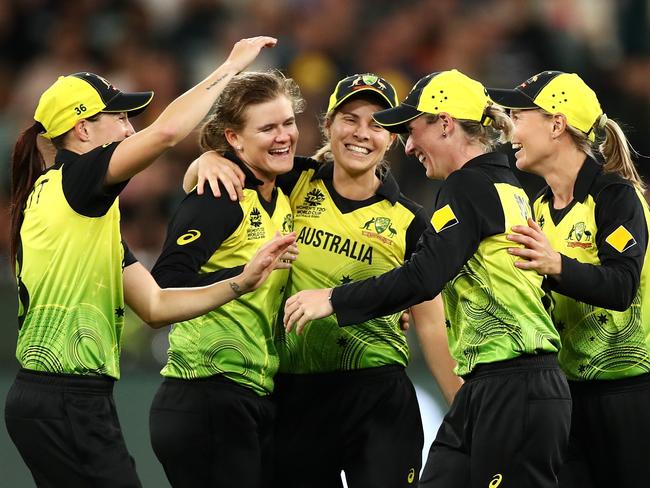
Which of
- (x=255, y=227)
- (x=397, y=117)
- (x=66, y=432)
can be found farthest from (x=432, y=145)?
(x=66, y=432)

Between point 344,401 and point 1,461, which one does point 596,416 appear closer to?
point 344,401

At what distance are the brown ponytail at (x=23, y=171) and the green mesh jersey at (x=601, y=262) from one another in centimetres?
201

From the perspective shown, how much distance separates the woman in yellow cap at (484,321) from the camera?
14.2ft

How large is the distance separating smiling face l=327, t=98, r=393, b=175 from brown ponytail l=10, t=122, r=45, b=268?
1.22 meters

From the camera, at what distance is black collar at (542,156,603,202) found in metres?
4.88

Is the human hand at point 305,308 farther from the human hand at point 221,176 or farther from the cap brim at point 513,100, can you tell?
the cap brim at point 513,100

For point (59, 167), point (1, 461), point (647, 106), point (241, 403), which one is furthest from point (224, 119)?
point (647, 106)

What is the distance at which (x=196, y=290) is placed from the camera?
4586 mm

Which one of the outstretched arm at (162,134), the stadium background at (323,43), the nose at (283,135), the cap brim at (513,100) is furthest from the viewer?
the stadium background at (323,43)

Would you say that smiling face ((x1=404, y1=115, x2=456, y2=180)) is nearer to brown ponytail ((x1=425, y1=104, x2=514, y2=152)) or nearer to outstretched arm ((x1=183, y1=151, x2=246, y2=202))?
brown ponytail ((x1=425, y1=104, x2=514, y2=152))

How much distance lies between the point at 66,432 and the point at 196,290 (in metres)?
0.70

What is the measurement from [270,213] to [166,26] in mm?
5697

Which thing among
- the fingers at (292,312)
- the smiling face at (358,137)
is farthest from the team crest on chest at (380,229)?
the fingers at (292,312)

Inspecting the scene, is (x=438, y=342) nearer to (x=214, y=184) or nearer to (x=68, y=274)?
(x=214, y=184)
